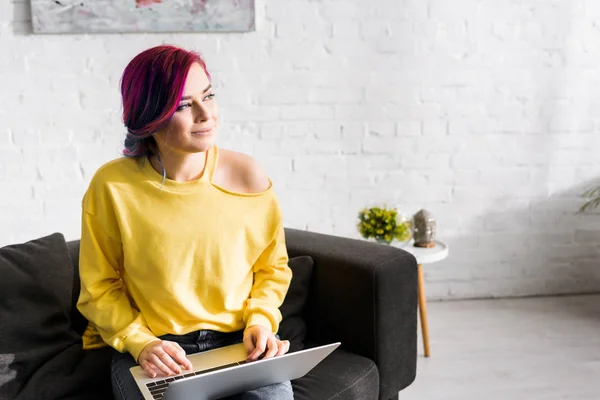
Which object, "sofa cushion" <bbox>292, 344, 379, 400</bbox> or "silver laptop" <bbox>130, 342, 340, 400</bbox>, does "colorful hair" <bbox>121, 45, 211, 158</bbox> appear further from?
"sofa cushion" <bbox>292, 344, 379, 400</bbox>

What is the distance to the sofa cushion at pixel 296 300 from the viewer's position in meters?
1.79

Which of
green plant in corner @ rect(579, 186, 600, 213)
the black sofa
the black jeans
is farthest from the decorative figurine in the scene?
the black jeans

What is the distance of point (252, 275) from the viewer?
1662 millimetres

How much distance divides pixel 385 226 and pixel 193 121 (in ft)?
3.58

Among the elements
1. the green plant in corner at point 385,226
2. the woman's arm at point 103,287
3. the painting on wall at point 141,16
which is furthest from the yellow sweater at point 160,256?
the painting on wall at point 141,16

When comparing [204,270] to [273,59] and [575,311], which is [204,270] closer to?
[273,59]

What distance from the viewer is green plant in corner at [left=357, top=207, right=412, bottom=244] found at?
7.80 ft

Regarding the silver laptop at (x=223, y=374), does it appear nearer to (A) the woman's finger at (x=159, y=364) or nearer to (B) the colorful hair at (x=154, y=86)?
(A) the woman's finger at (x=159, y=364)

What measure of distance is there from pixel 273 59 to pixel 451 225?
3.45ft

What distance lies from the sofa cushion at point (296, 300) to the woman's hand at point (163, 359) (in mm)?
438

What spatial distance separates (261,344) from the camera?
1439 mm

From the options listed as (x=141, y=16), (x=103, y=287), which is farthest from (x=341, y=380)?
(x=141, y=16)

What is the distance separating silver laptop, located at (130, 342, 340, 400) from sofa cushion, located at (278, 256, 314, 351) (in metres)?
0.30

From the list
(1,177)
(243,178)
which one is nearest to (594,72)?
(243,178)
